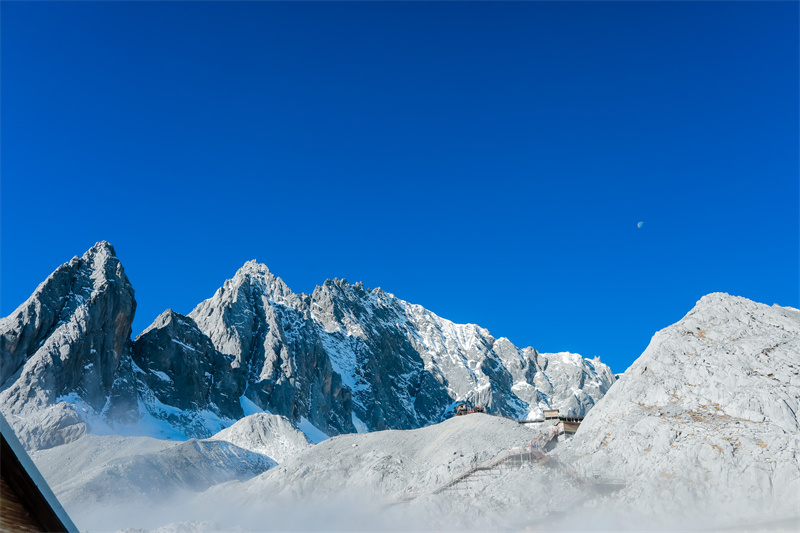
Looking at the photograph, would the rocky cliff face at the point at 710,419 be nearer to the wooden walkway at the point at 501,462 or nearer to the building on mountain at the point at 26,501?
→ the wooden walkway at the point at 501,462

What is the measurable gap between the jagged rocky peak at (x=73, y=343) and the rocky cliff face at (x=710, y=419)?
134400 mm

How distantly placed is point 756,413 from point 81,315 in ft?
571

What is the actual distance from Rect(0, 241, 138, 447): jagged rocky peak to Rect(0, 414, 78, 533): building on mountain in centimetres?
16238

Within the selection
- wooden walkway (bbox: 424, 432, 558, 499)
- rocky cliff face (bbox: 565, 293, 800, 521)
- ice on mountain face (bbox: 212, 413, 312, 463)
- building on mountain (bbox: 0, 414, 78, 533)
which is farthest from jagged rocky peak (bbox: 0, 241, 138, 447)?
building on mountain (bbox: 0, 414, 78, 533)

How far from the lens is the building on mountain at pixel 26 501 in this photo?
285 inches

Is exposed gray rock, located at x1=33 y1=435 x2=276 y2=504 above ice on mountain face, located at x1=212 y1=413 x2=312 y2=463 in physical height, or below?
below

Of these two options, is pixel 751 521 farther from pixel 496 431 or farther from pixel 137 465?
pixel 137 465

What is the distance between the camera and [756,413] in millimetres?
54969

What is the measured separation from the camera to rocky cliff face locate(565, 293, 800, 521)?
1949 inches

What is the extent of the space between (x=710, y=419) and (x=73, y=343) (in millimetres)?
164957

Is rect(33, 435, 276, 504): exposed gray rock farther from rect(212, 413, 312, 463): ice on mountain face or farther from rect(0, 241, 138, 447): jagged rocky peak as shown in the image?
rect(0, 241, 138, 447): jagged rocky peak

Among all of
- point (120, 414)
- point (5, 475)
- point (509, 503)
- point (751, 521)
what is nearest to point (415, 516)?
point (509, 503)

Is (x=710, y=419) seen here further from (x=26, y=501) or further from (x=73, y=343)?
(x=73, y=343)

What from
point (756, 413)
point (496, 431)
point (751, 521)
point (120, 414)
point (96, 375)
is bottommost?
point (751, 521)
